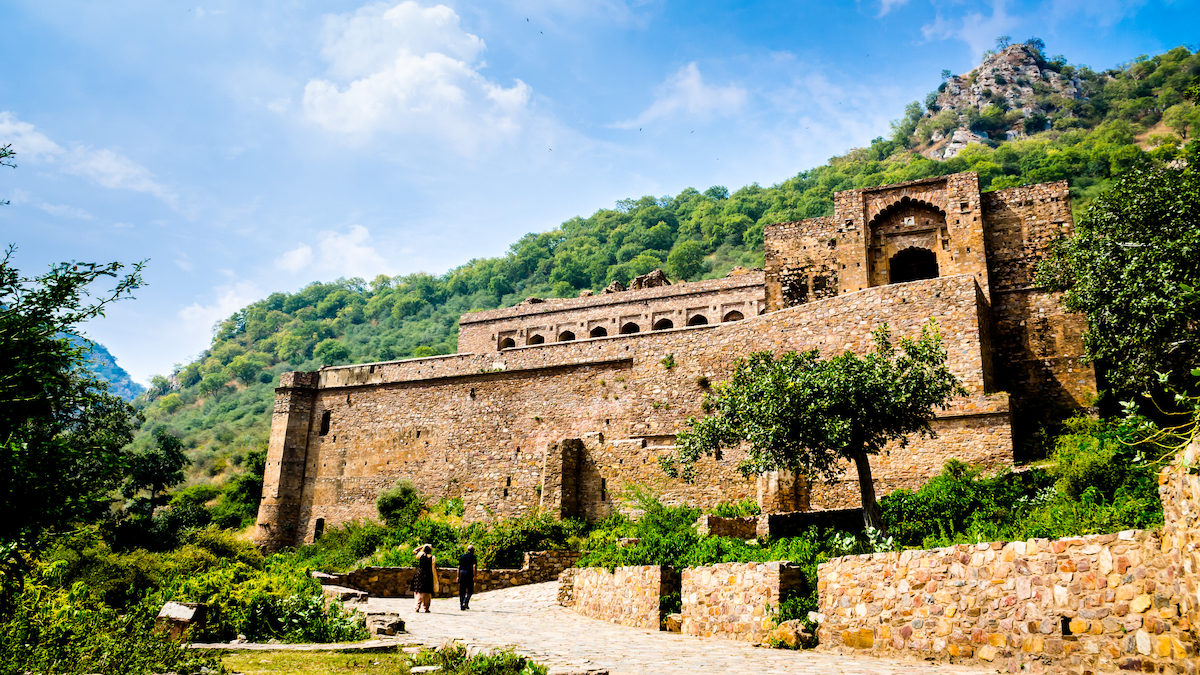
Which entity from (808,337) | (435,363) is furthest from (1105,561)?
(435,363)

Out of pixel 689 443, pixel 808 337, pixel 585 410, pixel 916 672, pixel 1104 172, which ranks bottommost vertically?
pixel 916 672

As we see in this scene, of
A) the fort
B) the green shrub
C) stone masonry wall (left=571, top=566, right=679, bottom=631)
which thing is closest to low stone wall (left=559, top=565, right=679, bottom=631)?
stone masonry wall (left=571, top=566, right=679, bottom=631)

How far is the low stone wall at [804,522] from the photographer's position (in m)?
14.8

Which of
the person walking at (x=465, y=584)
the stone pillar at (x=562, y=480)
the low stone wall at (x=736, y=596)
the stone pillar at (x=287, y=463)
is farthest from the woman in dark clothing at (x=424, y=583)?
the stone pillar at (x=287, y=463)

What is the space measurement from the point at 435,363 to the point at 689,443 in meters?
15.6

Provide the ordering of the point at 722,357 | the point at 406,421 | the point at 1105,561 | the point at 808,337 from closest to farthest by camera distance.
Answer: the point at 1105,561, the point at 808,337, the point at 722,357, the point at 406,421

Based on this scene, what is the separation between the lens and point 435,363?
29609 mm

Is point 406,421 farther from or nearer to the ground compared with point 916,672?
farther from the ground

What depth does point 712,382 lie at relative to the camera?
23.7m

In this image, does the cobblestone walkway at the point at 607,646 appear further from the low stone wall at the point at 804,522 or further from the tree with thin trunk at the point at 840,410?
the tree with thin trunk at the point at 840,410

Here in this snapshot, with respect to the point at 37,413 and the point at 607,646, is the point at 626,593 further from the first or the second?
the point at 37,413

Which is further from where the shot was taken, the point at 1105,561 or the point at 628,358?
the point at 628,358

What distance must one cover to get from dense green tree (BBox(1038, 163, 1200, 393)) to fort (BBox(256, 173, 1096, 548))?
2.13 meters

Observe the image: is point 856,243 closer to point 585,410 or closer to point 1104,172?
point 585,410
